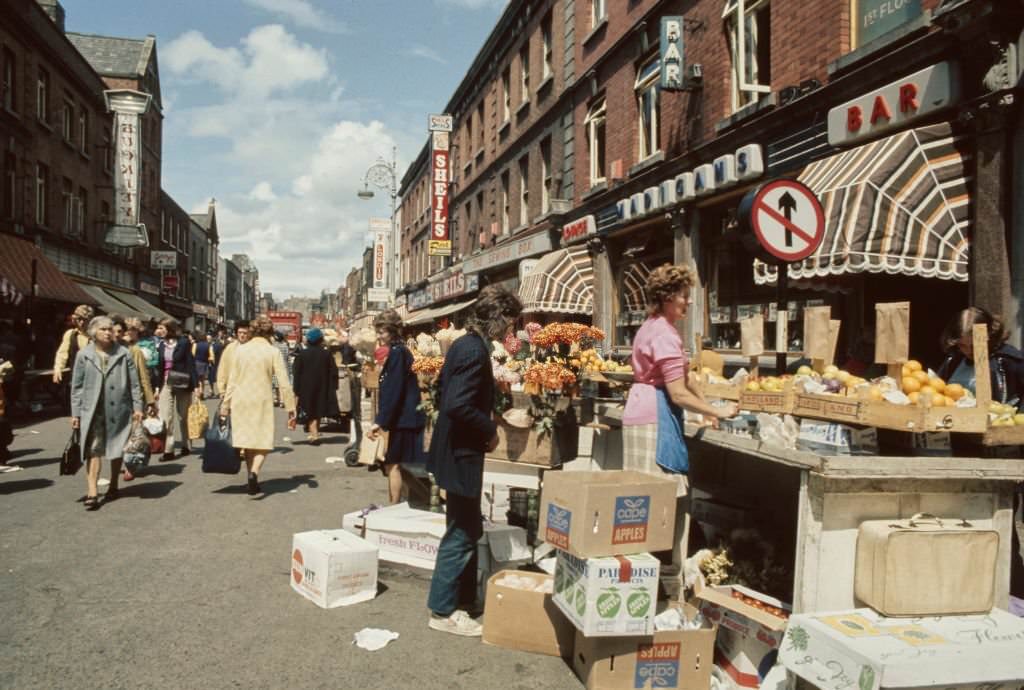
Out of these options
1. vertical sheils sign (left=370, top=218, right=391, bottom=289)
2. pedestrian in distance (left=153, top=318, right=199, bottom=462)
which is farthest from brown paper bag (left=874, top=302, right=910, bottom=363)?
vertical sheils sign (left=370, top=218, right=391, bottom=289)

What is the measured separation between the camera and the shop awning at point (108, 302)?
24250 mm

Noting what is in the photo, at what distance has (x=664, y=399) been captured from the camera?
417cm

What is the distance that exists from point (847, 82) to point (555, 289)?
334 inches

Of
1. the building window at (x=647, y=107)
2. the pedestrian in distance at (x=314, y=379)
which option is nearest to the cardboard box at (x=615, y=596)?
the pedestrian in distance at (x=314, y=379)

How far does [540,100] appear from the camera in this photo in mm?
19266

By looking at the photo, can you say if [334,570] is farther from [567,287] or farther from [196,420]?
[567,287]

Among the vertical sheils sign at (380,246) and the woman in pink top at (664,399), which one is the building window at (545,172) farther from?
the vertical sheils sign at (380,246)

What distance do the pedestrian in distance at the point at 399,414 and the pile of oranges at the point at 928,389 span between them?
13.6ft

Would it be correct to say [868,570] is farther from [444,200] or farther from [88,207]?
[88,207]

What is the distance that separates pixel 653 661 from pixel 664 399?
1425 millimetres

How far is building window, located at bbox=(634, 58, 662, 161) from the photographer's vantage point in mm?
13266

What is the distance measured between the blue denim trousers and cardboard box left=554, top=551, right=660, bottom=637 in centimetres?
92

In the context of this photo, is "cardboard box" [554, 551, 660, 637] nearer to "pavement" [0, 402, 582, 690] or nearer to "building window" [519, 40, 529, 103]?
"pavement" [0, 402, 582, 690]

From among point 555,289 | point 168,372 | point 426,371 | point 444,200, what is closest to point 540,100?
point 555,289
